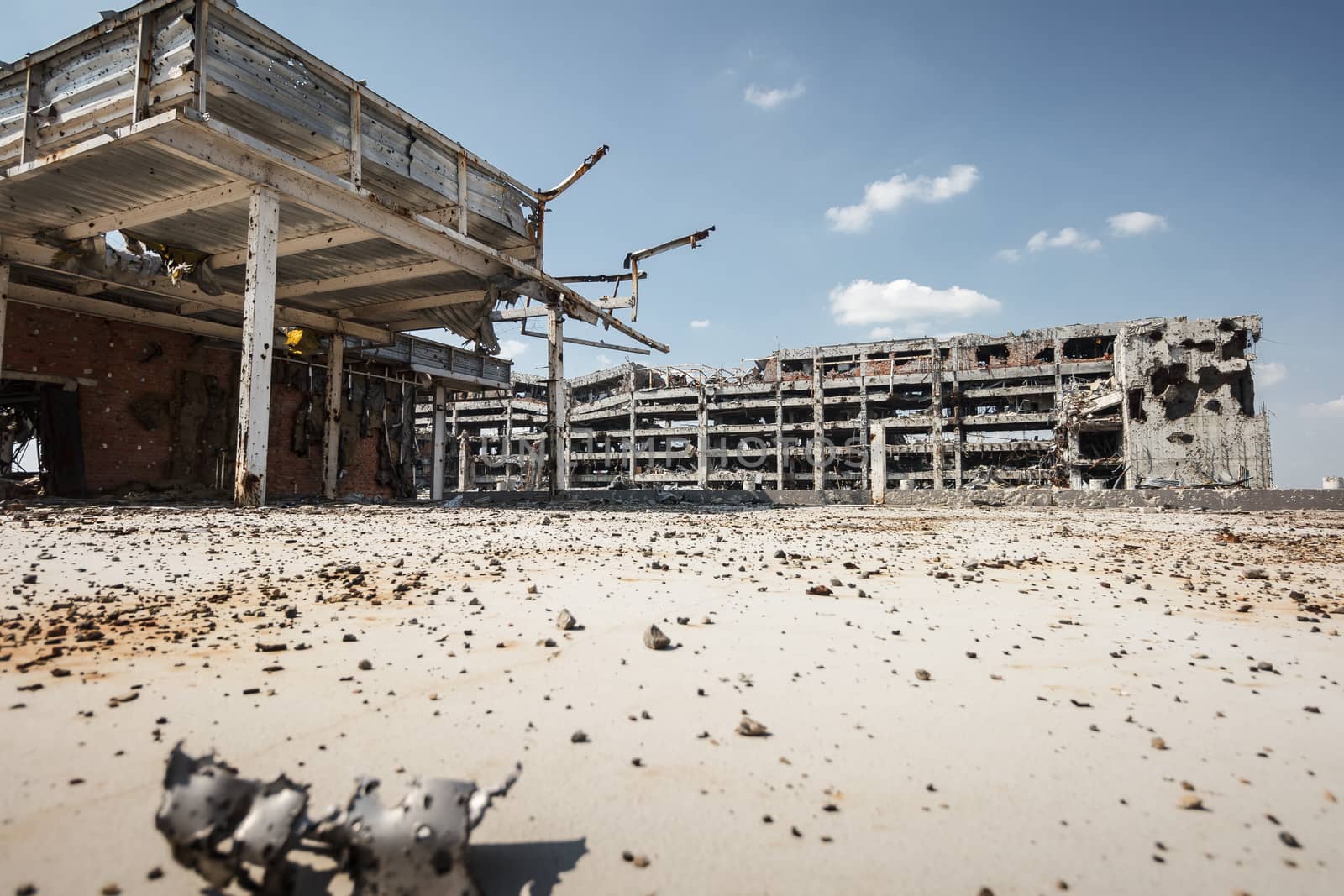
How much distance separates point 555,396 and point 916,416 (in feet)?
128

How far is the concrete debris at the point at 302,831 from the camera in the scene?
0.99 m

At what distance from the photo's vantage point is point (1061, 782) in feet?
4.69

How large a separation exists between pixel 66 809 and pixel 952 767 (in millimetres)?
1731

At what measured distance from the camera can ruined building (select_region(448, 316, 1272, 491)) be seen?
26.6m

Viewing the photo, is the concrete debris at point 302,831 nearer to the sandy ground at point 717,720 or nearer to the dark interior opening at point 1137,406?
the sandy ground at point 717,720

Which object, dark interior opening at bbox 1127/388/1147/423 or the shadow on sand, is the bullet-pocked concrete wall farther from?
the shadow on sand

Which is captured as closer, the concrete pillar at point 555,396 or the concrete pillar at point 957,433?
the concrete pillar at point 555,396

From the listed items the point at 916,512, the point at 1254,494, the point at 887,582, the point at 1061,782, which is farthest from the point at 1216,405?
the point at 1061,782

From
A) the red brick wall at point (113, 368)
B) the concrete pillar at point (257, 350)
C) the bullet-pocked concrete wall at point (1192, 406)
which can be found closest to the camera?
the concrete pillar at point (257, 350)

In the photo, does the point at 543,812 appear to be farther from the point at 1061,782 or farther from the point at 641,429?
the point at 641,429

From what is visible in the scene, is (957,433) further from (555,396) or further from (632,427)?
(555,396)

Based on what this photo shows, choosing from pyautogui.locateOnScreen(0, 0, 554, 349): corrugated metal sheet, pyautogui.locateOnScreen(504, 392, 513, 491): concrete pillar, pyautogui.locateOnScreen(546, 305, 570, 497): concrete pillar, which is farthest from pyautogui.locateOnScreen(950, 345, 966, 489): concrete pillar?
pyautogui.locateOnScreen(0, 0, 554, 349): corrugated metal sheet

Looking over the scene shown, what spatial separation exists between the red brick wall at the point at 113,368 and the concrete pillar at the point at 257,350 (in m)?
7.05

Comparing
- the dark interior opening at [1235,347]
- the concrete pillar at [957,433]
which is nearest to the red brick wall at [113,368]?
the dark interior opening at [1235,347]
